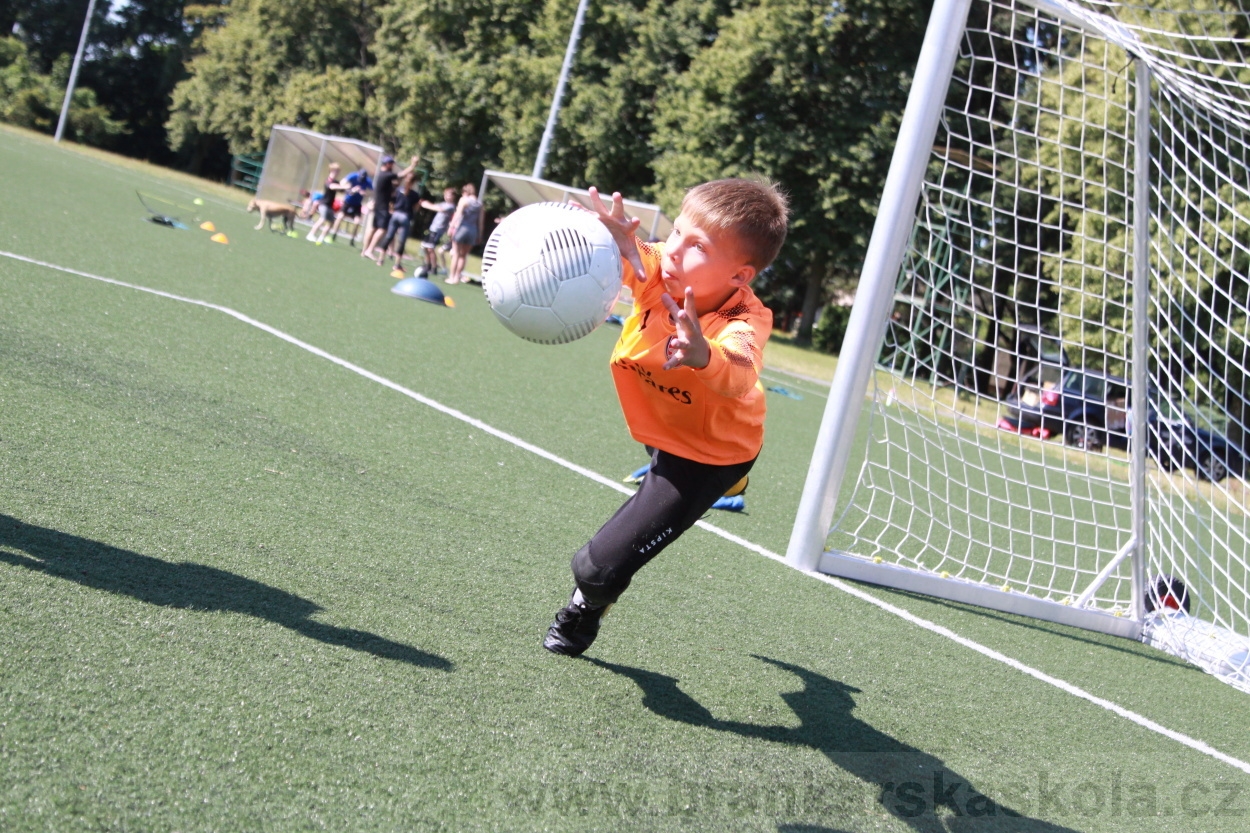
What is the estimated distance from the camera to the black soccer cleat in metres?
3.68

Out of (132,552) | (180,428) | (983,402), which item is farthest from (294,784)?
(983,402)

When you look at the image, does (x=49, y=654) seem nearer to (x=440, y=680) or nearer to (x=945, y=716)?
(x=440, y=680)

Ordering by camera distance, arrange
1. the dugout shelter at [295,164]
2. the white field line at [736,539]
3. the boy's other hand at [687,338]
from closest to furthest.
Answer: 1. the boy's other hand at [687,338]
2. the white field line at [736,539]
3. the dugout shelter at [295,164]

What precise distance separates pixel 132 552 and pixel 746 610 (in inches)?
102

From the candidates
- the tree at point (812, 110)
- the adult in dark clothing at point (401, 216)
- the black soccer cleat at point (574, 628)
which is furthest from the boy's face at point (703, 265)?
the tree at point (812, 110)

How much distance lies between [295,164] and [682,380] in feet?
115

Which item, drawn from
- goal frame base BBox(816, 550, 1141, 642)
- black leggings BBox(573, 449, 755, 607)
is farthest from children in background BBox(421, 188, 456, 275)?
black leggings BBox(573, 449, 755, 607)

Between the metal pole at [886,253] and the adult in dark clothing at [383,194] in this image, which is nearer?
the metal pole at [886,253]

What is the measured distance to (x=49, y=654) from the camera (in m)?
2.77

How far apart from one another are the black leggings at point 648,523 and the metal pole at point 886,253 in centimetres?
211

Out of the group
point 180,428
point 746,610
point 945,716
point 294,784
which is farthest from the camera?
point 180,428

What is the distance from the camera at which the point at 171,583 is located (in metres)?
3.45

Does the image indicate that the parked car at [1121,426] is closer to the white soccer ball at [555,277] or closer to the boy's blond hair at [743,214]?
the boy's blond hair at [743,214]

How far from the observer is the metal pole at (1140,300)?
19.6 feet
